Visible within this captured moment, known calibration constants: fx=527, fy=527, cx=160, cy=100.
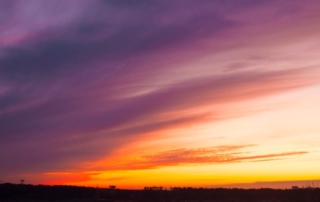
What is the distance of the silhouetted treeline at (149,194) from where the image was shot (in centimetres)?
6094

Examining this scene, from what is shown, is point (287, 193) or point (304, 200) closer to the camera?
point (304, 200)

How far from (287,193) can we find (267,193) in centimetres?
260

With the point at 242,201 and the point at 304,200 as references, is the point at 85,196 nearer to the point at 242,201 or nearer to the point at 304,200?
the point at 242,201

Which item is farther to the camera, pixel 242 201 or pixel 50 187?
pixel 50 187

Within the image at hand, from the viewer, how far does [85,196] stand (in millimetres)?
63281

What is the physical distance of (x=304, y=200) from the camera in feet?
198

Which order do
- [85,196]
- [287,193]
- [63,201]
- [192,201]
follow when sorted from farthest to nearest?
[287,193] → [85,196] → [192,201] → [63,201]

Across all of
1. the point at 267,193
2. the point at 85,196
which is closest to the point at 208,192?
the point at 267,193

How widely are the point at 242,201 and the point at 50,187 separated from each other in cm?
2530

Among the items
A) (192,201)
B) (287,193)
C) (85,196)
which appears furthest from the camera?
(287,193)

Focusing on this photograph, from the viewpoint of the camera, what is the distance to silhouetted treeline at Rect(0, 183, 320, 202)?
6094cm

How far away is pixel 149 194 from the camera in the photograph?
6750cm

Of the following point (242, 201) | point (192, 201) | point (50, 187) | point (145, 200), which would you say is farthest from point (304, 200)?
point (50, 187)

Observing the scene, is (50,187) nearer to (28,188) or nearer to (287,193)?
(28,188)
